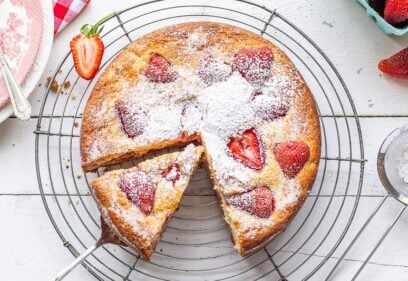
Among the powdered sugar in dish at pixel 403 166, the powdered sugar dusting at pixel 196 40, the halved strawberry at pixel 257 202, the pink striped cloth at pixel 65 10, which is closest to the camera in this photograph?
the halved strawberry at pixel 257 202

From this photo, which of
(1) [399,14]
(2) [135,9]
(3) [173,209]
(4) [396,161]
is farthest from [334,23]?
(3) [173,209]

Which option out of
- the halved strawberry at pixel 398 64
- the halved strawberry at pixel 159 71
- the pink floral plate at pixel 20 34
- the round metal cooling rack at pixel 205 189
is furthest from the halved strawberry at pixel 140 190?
the halved strawberry at pixel 398 64

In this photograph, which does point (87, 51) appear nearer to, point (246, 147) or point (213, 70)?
point (213, 70)

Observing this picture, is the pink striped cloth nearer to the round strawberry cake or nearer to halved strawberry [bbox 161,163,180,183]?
the round strawberry cake

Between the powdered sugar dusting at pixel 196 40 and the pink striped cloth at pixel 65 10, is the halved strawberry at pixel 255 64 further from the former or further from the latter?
the pink striped cloth at pixel 65 10

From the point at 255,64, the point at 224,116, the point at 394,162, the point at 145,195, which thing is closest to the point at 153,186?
the point at 145,195

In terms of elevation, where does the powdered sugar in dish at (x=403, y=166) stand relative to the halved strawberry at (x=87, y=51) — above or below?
below
